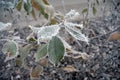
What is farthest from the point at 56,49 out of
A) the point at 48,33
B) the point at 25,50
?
the point at 25,50

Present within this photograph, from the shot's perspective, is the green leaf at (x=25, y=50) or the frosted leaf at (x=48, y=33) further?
the green leaf at (x=25, y=50)

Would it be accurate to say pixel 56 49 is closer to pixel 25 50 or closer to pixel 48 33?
pixel 48 33

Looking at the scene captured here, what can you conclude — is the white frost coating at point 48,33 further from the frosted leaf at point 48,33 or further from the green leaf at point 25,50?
the green leaf at point 25,50

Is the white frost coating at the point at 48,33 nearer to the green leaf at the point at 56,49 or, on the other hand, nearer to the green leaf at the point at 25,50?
the green leaf at the point at 56,49

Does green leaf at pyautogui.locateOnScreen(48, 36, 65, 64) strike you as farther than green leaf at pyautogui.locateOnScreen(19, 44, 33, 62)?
No

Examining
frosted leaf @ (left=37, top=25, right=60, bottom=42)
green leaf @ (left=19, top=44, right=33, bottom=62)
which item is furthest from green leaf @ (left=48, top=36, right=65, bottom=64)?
green leaf @ (left=19, top=44, right=33, bottom=62)

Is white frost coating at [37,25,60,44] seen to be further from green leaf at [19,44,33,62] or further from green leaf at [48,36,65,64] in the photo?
green leaf at [19,44,33,62]

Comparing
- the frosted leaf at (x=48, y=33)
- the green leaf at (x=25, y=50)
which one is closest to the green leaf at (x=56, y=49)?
the frosted leaf at (x=48, y=33)

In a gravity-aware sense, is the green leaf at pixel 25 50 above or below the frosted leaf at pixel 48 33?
below
